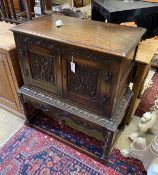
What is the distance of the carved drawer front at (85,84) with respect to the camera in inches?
41.5

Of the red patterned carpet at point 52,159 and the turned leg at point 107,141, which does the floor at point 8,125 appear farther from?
the turned leg at point 107,141

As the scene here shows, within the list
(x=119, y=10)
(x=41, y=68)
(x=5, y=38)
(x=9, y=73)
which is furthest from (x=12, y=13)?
(x=119, y=10)

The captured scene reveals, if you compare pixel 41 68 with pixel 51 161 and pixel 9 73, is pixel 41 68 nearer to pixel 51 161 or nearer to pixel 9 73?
pixel 9 73

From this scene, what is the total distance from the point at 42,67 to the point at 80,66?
13.0 inches

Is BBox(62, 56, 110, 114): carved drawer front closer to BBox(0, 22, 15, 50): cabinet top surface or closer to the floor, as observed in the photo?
BBox(0, 22, 15, 50): cabinet top surface

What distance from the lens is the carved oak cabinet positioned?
0.99 m

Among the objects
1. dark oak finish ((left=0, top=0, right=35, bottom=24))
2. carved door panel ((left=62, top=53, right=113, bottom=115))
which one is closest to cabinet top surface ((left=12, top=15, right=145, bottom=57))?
carved door panel ((left=62, top=53, right=113, bottom=115))

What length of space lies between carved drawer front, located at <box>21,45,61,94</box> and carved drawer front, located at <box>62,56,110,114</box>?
68 mm

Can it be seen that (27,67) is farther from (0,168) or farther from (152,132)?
(152,132)

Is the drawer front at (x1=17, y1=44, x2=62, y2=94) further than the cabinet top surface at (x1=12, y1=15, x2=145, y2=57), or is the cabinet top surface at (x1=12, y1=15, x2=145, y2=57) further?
the drawer front at (x1=17, y1=44, x2=62, y2=94)

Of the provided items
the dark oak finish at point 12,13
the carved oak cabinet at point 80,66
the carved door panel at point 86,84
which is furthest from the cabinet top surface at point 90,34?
the dark oak finish at point 12,13

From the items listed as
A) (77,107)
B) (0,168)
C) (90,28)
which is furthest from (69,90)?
(0,168)

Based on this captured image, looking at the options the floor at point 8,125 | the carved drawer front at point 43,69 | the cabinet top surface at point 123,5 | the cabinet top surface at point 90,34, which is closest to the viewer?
the cabinet top surface at point 90,34

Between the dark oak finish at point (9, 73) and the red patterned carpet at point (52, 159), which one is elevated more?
the dark oak finish at point (9, 73)
